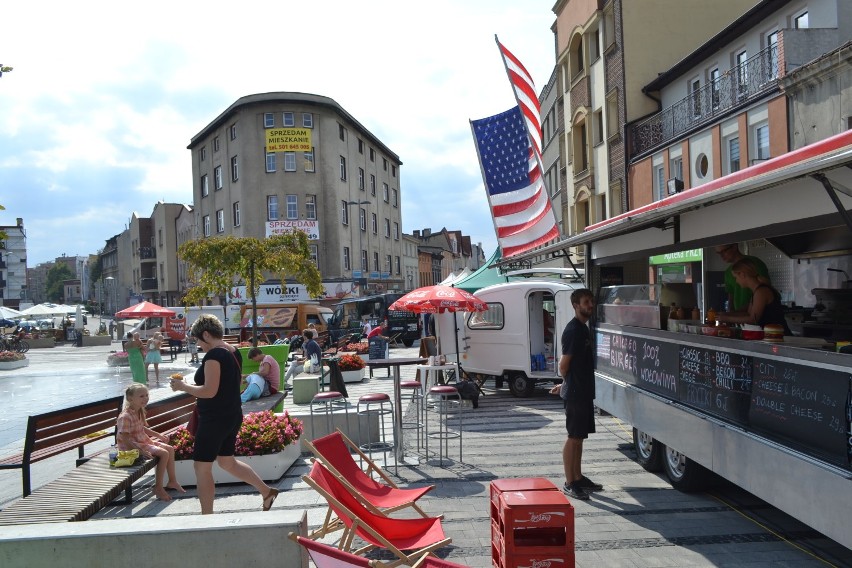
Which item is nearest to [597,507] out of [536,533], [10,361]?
[536,533]

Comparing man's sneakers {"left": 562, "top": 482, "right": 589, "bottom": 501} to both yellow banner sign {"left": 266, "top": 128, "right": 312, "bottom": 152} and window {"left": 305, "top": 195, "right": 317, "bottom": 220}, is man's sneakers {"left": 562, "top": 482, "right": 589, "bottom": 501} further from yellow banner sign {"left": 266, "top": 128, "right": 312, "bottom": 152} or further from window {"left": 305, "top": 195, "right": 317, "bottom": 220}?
yellow banner sign {"left": 266, "top": 128, "right": 312, "bottom": 152}

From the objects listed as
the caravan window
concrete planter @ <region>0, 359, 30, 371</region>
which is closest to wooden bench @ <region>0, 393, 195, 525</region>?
the caravan window

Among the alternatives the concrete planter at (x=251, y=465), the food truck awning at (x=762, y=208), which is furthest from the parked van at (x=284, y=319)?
the food truck awning at (x=762, y=208)

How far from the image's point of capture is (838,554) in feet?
16.0

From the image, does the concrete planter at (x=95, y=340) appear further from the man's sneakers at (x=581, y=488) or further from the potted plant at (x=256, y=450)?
the man's sneakers at (x=581, y=488)

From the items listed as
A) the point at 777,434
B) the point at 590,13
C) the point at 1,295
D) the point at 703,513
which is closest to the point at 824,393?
the point at 777,434

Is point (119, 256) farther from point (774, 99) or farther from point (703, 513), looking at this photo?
point (703, 513)

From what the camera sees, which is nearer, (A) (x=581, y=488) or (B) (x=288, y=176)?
(A) (x=581, y=488)

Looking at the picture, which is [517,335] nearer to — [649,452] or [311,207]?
[649,452]

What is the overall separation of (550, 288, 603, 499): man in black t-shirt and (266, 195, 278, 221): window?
4154cm

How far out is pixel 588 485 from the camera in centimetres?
659

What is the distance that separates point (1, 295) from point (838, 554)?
12519cm

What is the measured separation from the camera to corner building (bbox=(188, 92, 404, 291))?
46.0 m

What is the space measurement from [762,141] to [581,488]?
13182 millimetres
